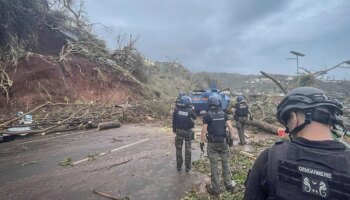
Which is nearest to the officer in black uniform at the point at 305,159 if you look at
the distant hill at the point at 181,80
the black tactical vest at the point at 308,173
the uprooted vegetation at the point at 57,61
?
the black tactical vest at the point at 308,173

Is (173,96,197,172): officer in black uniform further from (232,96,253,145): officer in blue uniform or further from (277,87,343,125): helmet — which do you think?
(277,87,343,125): helmet

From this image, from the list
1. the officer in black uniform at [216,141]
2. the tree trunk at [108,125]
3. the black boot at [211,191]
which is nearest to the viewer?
the black boot at [211,191]

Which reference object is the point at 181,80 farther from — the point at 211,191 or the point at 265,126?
the point at 211,191

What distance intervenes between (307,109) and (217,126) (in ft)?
16.0

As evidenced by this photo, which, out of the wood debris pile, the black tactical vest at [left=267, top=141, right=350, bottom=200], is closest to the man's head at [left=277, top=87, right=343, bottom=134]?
the black tactical vest at [left=267, top=141, right=350, bottom=200]

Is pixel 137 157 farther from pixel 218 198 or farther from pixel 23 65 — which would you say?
pixel 23 65

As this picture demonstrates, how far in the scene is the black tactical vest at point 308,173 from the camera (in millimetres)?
1870

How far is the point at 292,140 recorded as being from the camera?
209cm

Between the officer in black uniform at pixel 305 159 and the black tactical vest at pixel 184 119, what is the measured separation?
6.11 m

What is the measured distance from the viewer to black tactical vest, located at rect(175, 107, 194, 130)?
834 centimetres

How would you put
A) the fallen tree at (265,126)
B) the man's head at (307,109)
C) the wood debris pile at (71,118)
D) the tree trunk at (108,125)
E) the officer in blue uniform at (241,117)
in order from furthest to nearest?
the tree trunk at (108,125) → the fallen tree at (265,126) → the wood debris pile at (71,118) → the officer in blue uniform at (241,117) → the man's head at (307,109)

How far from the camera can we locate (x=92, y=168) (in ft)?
28.1

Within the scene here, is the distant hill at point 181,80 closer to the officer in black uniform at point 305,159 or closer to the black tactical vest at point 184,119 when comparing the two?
the black tactical vest at point 184,119

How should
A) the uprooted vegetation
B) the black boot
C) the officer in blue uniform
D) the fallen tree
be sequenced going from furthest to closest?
the uprooted vegetation, the fallen tree, the officer in blue uniform, the black boot
